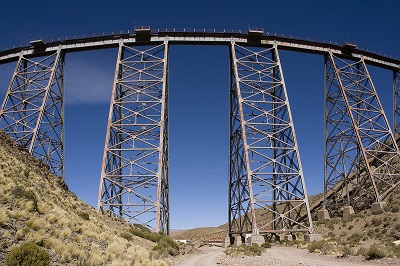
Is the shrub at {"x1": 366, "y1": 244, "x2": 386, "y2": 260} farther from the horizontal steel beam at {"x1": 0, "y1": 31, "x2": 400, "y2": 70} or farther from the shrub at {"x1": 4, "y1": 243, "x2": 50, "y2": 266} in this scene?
the horizontal steel beam at {"x1": 0, "y1": 31, "x2": 400, "y2": 70}

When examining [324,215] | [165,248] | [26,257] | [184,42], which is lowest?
[26,257]

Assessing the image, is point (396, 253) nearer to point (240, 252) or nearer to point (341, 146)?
point (240, 252)

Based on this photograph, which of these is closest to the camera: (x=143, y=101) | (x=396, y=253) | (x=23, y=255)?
(x=23, y=255)

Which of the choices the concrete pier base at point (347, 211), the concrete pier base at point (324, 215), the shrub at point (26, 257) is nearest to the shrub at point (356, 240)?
the concrete pier base at point (347, 211)

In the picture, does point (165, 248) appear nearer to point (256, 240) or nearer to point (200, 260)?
point (200, 260)

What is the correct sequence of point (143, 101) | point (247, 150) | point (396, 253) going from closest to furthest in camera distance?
point (396, 253) < point (247, 150) < point (143, 101)

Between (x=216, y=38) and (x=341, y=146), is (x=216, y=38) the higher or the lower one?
the higher one

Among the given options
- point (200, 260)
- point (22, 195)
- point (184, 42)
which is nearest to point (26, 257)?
point (22, 195)

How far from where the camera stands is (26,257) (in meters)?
5.08

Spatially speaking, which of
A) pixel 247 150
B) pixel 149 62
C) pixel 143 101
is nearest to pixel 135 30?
pixel 149 62

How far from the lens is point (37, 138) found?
21859mm

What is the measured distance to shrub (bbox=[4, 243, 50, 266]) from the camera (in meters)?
4.97

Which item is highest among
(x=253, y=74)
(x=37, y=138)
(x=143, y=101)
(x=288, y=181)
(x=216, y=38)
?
(x=216, y=38)

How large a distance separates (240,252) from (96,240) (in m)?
7.14
